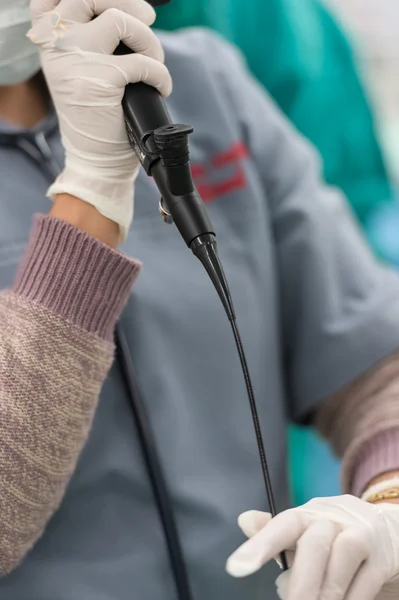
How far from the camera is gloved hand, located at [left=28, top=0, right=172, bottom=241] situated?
0.57 meters

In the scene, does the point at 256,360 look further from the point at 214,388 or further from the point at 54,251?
the point at 54,251

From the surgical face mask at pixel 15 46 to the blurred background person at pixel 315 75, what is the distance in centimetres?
72

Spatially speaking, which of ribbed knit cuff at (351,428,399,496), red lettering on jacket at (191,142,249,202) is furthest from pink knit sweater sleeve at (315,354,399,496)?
red lettering on jacket at (191,142,249,202)

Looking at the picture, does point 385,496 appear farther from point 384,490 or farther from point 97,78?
point 97,78

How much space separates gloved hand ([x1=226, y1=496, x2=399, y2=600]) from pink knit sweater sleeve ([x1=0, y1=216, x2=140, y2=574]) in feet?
0.53

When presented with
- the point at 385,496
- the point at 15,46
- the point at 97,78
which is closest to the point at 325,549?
the point at 385,496

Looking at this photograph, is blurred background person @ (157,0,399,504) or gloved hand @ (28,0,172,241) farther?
blurred background person @ (157,0,399,504)

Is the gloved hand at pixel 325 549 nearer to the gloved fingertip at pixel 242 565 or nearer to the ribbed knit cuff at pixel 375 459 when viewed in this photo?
the gloved fingertip at pixel 242 565

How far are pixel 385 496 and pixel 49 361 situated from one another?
33 cm

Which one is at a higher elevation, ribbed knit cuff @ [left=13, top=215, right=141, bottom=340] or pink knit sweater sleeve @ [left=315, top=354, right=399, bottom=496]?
ribbed knit cuff @ [left=13, top=215, right=141, bottom=340]

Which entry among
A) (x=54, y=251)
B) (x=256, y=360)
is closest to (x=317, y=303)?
(x=256, y=360)

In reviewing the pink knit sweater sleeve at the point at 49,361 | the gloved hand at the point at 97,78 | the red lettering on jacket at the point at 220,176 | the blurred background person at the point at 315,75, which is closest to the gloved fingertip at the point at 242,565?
the pink knit sweater sleeve at the point at 49,361

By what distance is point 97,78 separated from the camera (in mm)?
576

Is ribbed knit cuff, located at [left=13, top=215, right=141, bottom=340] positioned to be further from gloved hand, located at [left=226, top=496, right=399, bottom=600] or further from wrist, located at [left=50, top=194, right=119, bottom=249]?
gloved hand, located at [left=226, top=496, right=399, bottom=600]
